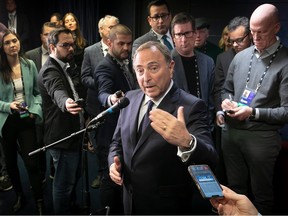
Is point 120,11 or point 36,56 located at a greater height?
point 120,11

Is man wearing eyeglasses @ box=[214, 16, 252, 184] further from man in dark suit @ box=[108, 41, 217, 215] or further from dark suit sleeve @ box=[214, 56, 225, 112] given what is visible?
man in dark suit @ box=[108, 41, 217, 215]

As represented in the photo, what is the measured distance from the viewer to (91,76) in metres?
3.33

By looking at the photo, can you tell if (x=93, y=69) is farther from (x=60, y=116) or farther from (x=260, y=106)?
(x=260, y=106)

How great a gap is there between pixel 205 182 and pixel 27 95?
203 centimetres

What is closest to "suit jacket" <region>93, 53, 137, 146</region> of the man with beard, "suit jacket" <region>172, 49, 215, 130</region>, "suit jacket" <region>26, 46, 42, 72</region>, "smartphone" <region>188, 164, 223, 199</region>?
the man with beard

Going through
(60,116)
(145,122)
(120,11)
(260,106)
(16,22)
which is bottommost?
(60,116)

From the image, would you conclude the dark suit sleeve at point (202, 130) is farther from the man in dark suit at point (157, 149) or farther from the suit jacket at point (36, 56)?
the suit jacket at point (36, 56)

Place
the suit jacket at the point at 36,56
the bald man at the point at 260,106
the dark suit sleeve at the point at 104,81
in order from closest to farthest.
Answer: the bald man at the point at 260,106 < the dark suit sleeve at the point at 104,81 < the suit jacket at the point at 36,56

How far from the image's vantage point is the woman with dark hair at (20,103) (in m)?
2.78

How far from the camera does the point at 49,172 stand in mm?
3768

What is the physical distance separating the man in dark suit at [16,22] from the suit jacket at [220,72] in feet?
10.1

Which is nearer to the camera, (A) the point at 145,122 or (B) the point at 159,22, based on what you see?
(A) the point at 145,122

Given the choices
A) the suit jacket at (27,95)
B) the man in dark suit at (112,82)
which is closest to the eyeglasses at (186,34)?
the man in dark suit at (112,82)

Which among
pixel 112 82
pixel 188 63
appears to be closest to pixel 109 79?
pixel 112 82
